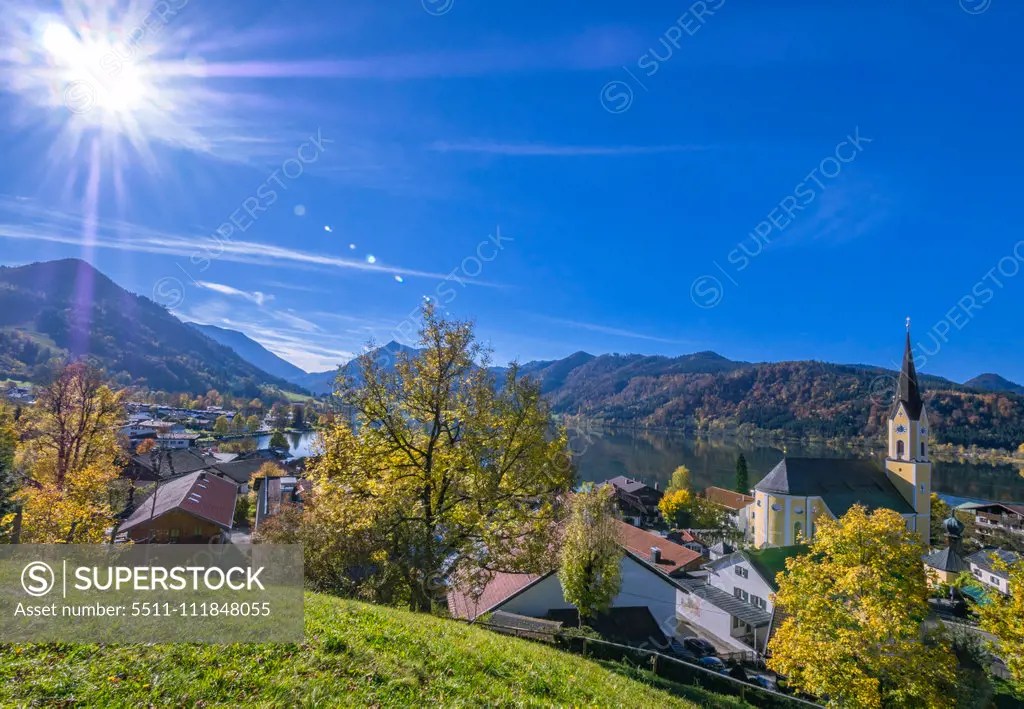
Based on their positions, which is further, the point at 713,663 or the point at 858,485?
the point at 858,485

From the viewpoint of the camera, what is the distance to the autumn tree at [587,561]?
17.2 meters

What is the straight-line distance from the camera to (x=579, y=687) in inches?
289

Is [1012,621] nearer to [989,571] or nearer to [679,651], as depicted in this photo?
[679,651]

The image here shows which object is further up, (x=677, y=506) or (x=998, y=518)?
(x=677, y=506)

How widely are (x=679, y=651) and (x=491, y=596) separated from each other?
8388 mm

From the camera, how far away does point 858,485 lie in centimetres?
4747

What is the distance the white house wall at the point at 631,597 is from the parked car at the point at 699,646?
86cm

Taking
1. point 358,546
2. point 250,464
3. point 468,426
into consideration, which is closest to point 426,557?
point 358,546

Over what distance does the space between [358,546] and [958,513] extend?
3528 inches

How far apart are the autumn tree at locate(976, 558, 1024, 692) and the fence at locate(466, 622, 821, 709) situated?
233 inches

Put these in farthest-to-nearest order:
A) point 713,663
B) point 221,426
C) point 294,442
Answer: point 294,442 < point 221,426 < point 713,663

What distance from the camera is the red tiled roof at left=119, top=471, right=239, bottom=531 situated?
3300 centimetres

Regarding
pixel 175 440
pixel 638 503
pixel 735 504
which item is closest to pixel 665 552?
pixel 638 503

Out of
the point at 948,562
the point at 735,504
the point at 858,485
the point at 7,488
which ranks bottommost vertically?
the point at 735,504
